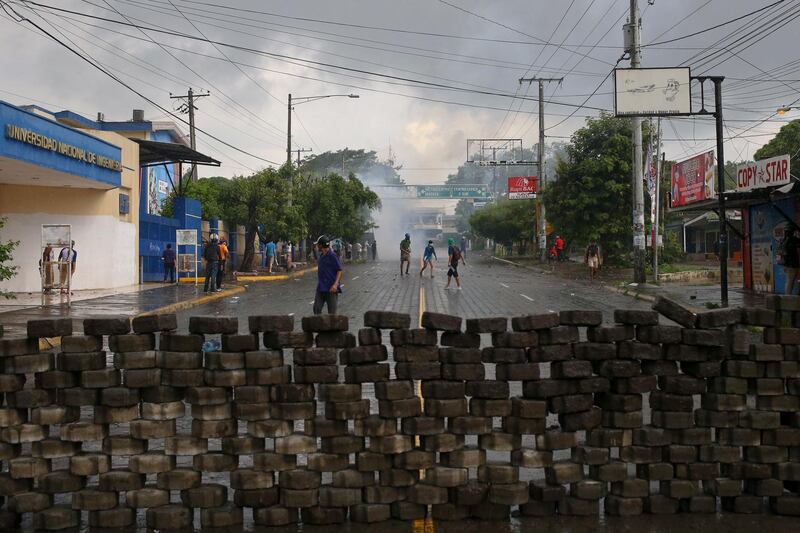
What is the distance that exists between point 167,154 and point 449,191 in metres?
77.2

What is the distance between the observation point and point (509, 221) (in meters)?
63.8

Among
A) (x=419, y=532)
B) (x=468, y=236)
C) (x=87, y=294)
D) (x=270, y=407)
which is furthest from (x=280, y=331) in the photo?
(x=468, y=236)

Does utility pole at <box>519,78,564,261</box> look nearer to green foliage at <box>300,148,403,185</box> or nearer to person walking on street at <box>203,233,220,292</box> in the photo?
person walking on street at <box>203,233,220,292</box>

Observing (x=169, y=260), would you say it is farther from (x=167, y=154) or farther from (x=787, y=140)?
(x=787, y=140)

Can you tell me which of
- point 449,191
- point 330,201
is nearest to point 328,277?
point 330,201

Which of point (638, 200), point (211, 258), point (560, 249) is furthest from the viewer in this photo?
point (560, 249)

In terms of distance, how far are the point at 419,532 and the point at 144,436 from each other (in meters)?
1.82

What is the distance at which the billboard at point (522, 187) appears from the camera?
55.9 m

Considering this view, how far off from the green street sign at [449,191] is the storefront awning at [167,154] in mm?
73825

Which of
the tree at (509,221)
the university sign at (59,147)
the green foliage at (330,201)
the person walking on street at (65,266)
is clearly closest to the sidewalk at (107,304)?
the person walking on street at (65,266)

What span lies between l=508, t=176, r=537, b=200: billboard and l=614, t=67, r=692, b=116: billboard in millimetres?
31400

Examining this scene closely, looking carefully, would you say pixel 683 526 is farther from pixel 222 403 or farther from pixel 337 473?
pixel 222 403

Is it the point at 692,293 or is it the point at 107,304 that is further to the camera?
the point at 692,293

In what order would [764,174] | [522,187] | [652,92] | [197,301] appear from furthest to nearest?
[522,187]
[652,92]
[197,301]
[764,174]
